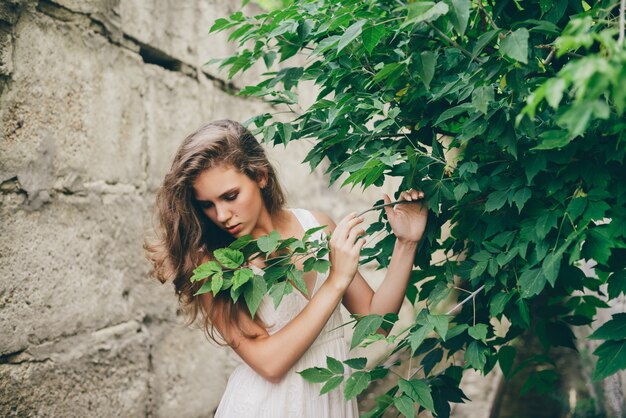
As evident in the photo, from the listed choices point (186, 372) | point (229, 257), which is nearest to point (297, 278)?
point (229, 257)

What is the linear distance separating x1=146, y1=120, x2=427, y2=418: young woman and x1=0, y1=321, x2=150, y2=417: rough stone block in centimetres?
61

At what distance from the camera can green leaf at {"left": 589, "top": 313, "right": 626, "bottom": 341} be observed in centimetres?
129

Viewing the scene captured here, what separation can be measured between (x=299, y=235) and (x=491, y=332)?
2.40ft

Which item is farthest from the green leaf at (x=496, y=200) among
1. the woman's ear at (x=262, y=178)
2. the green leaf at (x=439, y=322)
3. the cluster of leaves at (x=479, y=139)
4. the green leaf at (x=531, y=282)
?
the woman's ear at (x=262, y=178)

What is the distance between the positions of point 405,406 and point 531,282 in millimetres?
402

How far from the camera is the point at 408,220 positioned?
1.75 m

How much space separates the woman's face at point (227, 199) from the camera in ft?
6.01

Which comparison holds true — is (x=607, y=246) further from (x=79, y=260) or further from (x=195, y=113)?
(x=195, y=113)

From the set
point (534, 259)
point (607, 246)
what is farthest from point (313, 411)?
point (607, 246)

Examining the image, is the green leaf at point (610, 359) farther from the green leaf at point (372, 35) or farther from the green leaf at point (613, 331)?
the green leaf at point (372, 35)

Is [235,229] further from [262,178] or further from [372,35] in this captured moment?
[372,35]

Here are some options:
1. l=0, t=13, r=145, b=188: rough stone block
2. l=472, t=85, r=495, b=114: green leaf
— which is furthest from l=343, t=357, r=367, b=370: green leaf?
l=0, t=13, r=145, b=188: rough stone block

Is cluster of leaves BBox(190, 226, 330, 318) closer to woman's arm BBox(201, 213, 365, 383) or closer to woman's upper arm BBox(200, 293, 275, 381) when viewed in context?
woman's arm BBox(201, 213, 365, 383)

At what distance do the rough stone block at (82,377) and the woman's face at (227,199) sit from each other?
895mm
